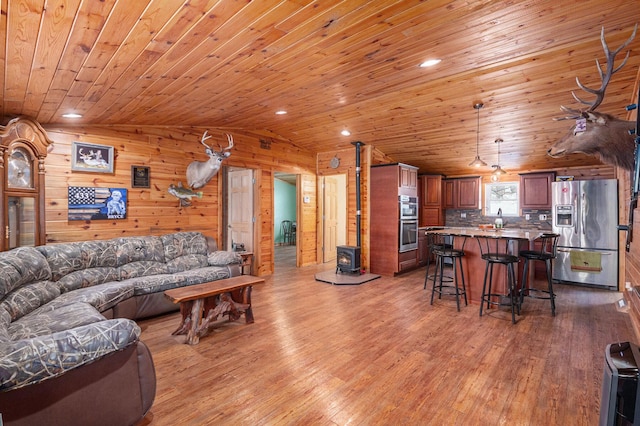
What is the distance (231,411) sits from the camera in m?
2.00

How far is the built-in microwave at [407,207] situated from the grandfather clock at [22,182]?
5.32m

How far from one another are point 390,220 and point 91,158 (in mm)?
4891

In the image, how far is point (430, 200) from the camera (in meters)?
7.37

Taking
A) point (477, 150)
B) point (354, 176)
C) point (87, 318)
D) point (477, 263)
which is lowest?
point (87, 318)

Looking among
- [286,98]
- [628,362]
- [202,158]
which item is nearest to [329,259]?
[202,158]

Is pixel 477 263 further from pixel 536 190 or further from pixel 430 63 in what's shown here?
pixel 536 190

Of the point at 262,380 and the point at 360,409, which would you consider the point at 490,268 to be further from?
the point at 262,380

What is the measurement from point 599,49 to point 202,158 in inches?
206

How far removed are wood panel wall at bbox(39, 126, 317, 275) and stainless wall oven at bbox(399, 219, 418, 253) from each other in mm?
2589

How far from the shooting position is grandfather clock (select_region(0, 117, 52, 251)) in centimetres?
305

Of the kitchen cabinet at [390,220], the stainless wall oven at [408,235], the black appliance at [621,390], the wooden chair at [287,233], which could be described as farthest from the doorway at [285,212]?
the black appliance at [621,390]

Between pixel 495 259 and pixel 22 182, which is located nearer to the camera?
pixel 22 182

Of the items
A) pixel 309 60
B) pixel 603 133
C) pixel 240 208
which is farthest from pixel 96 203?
pixel 603 133

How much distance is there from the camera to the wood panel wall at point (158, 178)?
12.6ft
